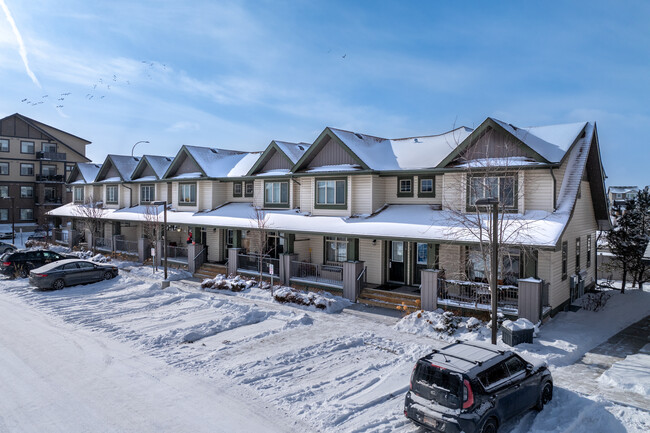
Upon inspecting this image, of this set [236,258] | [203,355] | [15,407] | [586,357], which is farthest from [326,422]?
[236,258]

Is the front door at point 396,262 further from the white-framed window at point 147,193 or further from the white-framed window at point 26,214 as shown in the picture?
the white-framed window at point 26,214

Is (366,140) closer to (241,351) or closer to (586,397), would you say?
(241,351)

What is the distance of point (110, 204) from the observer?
38.6 meters

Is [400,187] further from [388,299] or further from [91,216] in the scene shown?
[91,216]

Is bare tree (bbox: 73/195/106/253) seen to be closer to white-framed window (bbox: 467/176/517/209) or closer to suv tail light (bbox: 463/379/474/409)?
white-framed window (bbox: 467/176/517/209)

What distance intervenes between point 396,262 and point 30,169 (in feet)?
178

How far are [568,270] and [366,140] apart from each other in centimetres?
1209

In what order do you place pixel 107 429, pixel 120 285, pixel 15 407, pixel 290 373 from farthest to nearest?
pixel 120 285
pixel 290 373
pixel 15 407
pixel 107 429

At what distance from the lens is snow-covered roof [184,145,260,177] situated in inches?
1182

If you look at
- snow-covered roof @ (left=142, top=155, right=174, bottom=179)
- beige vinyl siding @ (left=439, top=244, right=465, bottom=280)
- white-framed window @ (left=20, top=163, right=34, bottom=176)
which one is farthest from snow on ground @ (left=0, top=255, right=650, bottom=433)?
white-framed window @ (left=20, top=163, right=34, bottom=176)

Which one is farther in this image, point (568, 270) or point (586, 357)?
point (568, 270)

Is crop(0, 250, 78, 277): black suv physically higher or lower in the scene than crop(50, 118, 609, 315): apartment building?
lower

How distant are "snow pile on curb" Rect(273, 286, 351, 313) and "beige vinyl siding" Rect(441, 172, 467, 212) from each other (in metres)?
6.44

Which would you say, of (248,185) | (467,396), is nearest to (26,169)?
(248,185)
